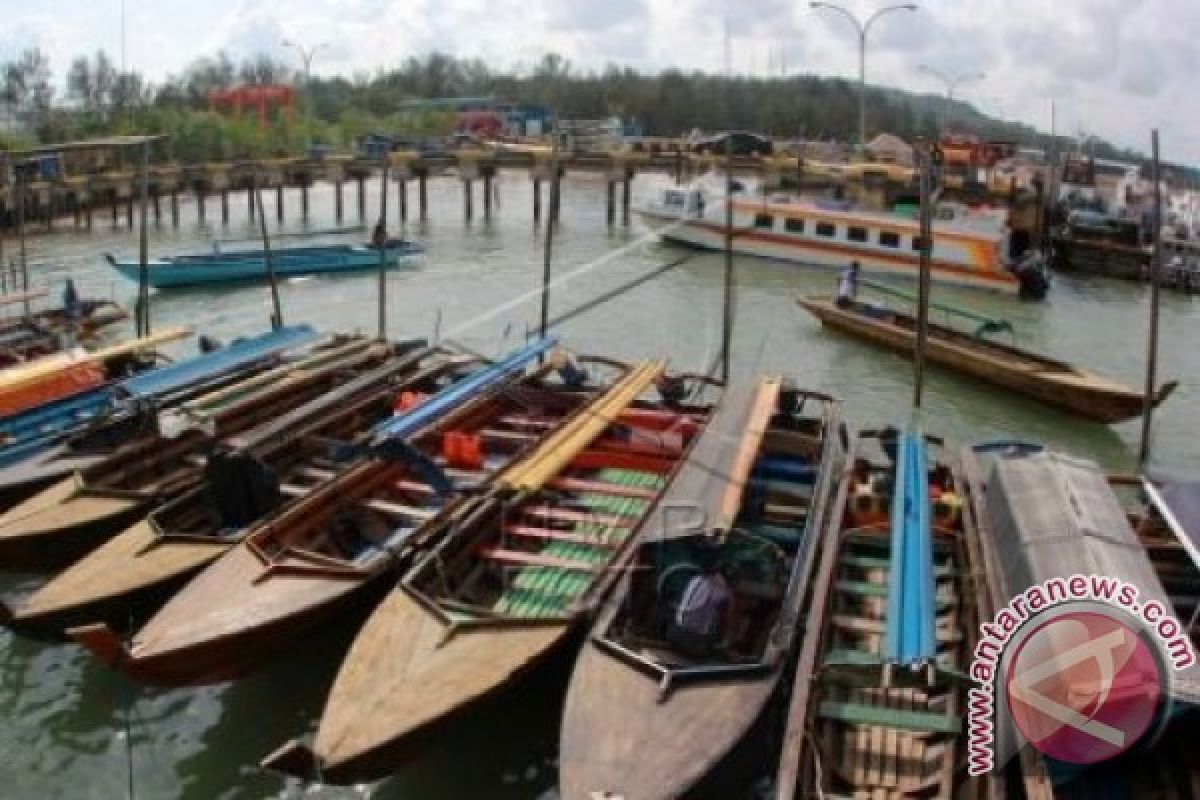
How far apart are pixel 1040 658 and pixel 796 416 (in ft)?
30.2

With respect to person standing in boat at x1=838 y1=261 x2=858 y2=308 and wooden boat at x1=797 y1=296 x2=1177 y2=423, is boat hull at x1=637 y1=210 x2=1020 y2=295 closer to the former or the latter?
person standing in boat at x1=838 y1=261 x2=858 y2=308

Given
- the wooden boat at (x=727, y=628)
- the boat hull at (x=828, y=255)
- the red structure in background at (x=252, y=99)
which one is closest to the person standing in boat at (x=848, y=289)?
the boat hull at (x=828, y=255)

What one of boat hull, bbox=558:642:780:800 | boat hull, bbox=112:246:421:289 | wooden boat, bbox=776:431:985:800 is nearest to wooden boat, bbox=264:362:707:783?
boat hull, bbox=558:642:780:800

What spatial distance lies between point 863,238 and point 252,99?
242ft

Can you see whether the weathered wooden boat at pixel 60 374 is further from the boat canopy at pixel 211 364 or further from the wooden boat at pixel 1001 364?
the wooden boat at pixel 1001 364

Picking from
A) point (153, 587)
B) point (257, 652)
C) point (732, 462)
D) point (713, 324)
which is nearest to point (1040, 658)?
point (732, 462)

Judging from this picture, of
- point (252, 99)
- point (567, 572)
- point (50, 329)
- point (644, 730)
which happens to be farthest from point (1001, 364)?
point (252, 99)

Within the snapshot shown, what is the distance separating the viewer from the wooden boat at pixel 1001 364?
2272 centimetres

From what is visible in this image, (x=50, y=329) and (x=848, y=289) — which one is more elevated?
(x=848, y=289)

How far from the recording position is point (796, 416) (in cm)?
1672

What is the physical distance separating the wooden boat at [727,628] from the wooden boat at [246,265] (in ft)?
87.6

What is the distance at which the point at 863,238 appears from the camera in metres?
41.1

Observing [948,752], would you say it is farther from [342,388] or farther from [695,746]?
[342,388]

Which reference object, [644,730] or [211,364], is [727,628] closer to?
[644,730]
